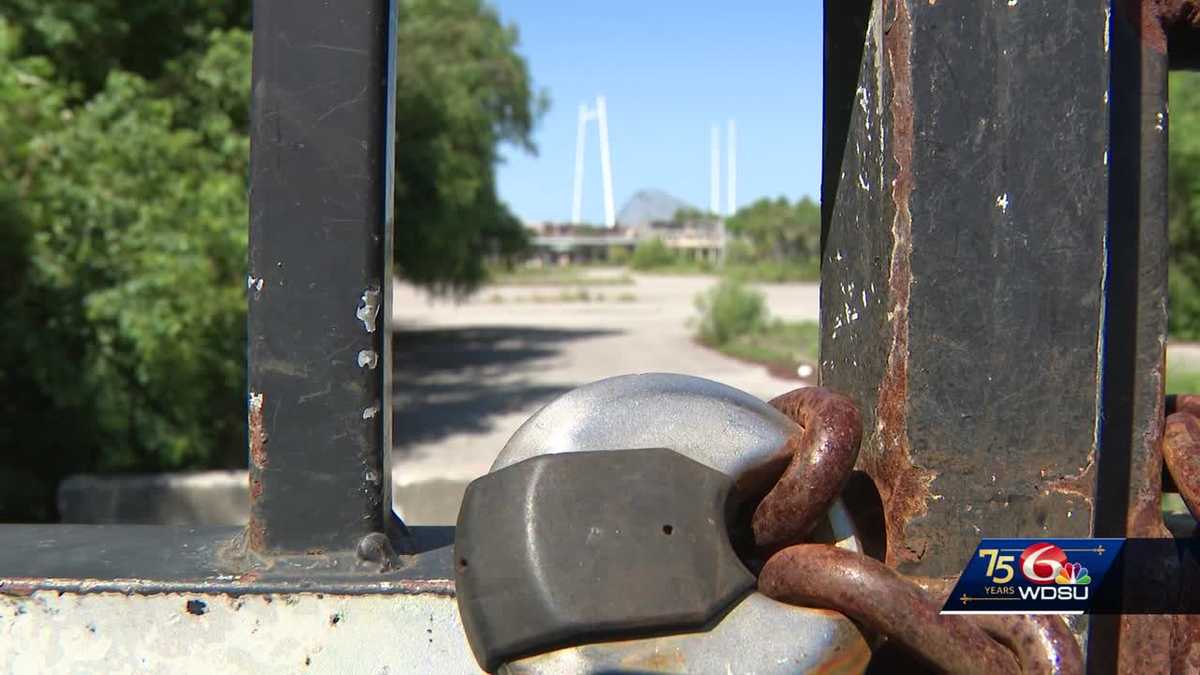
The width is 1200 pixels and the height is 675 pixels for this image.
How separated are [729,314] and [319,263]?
686 inches

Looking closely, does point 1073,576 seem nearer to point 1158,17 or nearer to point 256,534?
point 1158,17

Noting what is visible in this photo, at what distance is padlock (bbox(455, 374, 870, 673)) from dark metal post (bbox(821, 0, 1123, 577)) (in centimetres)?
18

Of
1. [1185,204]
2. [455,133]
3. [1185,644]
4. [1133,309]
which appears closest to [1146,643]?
[1185,644]

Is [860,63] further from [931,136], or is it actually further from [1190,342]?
[1190,342]

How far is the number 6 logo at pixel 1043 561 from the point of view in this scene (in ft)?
3.34

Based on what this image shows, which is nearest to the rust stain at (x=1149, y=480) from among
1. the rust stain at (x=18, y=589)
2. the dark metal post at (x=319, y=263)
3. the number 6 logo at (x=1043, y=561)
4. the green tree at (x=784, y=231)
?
the number 6 logo at (x=1043, y=561)

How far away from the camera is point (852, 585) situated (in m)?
0.89

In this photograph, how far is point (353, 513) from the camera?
1218mm

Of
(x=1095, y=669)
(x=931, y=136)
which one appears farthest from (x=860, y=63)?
(x=1095, y=669)

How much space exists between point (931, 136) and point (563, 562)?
Result: 52 cm

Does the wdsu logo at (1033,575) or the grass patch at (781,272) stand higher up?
the grass patch at (781,272)

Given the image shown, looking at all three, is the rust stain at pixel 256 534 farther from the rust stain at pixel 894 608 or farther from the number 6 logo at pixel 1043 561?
the number 6 logo at pixel 1043 561

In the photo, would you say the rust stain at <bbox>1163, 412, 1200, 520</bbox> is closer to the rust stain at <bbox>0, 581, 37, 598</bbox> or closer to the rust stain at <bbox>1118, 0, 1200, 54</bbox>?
the rust stain at <bbox>1118, 0, 1200, 54</bbox>

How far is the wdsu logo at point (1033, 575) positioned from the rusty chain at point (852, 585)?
0.06 feet
